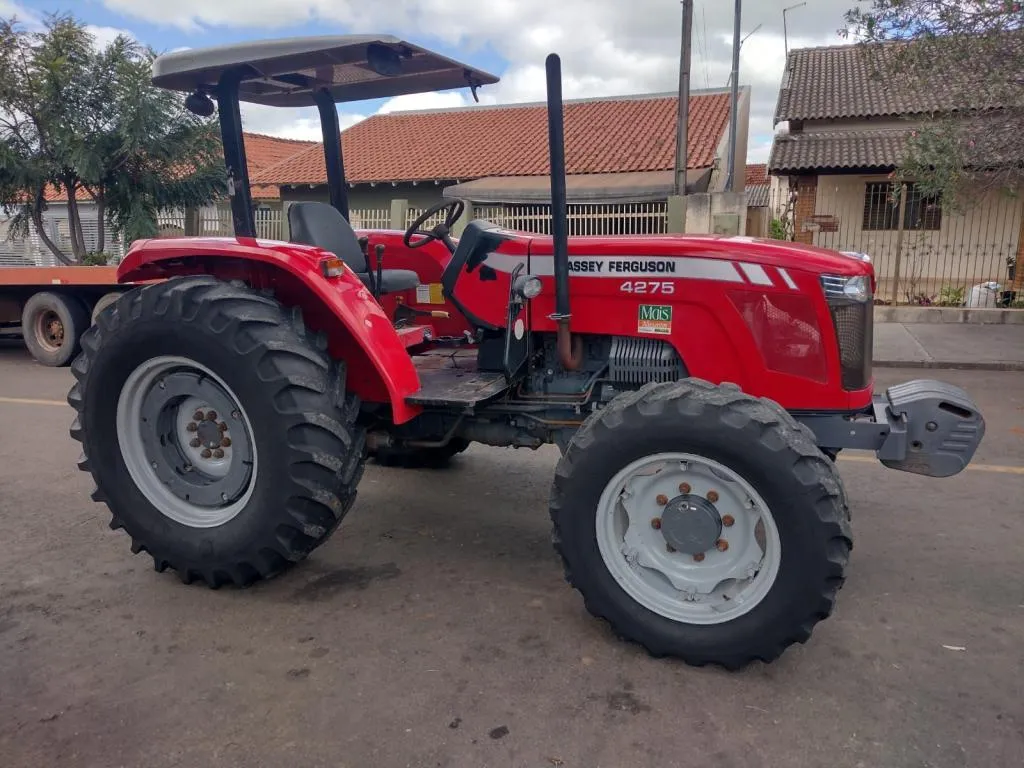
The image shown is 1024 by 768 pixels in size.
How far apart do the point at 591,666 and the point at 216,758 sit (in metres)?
1.23

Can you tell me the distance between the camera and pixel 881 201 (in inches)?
627

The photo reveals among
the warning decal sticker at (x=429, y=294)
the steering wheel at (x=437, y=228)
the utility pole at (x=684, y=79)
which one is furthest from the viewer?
the utility pole at (x=684, y=79)

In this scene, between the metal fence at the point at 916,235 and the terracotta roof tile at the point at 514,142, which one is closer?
the metal fence at the point at 916,235

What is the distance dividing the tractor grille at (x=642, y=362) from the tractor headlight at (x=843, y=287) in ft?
2.08

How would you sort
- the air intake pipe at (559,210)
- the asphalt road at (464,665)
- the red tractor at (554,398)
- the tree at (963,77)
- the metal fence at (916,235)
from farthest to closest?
the metal fence at (916,235) < the tree at (963,77) < the air intake pipe at (559,210) < the red tractor at (554,398) < the asphalt road at (464,665)

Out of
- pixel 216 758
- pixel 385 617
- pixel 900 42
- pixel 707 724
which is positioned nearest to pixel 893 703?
pixel 707 724

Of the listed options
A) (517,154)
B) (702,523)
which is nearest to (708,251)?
(702,523)

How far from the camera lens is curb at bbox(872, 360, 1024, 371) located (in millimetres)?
9195

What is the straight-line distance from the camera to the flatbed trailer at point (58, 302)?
1010cm

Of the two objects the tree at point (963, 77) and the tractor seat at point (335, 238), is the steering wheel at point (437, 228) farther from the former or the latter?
the tree at point (963, 77)

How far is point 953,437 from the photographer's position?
3.03 meters

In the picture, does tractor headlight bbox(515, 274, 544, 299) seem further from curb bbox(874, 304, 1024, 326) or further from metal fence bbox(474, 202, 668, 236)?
curb bbox(874, 304, 1024, 326)

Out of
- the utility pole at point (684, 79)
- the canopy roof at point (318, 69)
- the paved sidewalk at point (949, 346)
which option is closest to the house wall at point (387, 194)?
the utility pole at point (684, 79)

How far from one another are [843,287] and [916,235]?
1366 cm
